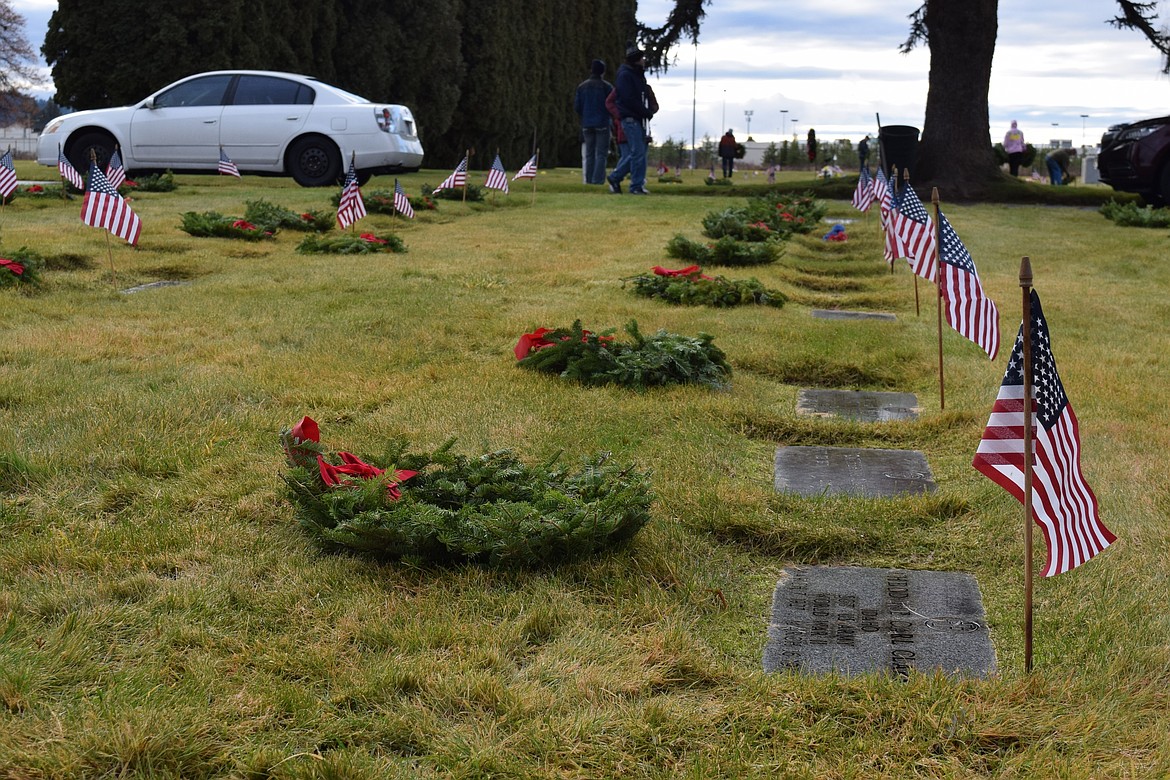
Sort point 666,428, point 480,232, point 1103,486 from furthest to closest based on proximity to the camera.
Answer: point 480,232
point 666,428
point 1103,486

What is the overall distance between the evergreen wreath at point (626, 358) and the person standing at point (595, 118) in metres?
13.9

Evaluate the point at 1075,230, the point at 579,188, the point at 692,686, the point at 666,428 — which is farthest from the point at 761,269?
the point at 579,188

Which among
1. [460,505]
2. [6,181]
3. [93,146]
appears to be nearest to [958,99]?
[93,146]

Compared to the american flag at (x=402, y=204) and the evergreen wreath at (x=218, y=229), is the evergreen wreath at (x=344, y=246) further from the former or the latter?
the american flag at (x=402, y=204)

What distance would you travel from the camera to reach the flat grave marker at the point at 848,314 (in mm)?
8203

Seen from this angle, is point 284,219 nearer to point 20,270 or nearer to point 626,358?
point 20,270

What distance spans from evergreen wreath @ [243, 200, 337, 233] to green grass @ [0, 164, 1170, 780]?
4508 millimetres

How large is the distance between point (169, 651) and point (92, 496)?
1199mm

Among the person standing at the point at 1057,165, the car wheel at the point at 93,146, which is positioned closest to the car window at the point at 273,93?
the car wheel at the point at 93,146

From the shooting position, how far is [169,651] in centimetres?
269

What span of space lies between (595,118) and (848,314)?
40.7ft

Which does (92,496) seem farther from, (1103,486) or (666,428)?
(1103,486)

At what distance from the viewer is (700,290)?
8.33m

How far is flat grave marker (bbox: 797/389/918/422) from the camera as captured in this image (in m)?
5.36
